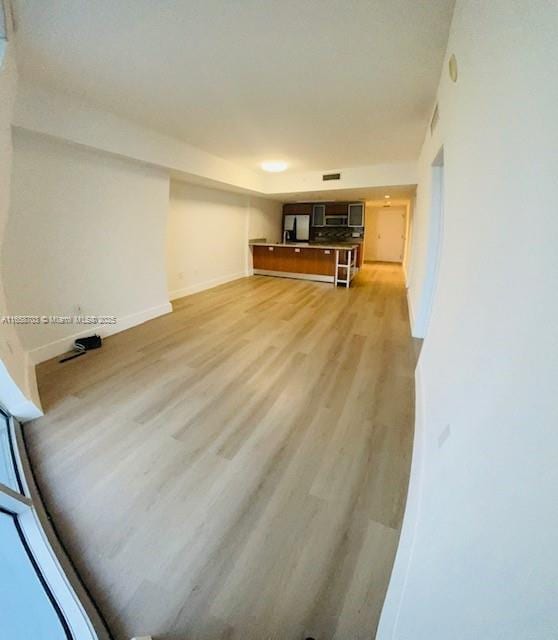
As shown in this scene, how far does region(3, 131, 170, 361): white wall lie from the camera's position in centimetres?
266

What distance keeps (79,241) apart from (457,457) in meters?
3.93

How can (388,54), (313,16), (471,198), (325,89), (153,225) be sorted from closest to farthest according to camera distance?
(471,198)
(313,16)
(388,54)
(325,89)
(153,225)

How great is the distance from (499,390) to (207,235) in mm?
6146

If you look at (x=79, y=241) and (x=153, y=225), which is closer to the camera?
(x=79, y=241)

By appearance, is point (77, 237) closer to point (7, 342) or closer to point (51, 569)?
point (7, 342)

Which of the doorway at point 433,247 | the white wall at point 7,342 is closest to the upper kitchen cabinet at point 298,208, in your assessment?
the doorway at point 433,247

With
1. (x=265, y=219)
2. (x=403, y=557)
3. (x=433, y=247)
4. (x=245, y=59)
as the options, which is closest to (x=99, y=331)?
(x=245, y=59)

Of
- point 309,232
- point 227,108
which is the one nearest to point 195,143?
point 227,108

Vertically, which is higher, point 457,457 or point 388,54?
point 388,54

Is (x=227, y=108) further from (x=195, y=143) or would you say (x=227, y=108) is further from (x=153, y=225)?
(x=153, y=225)

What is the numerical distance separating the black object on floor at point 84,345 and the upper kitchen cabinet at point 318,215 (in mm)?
7820

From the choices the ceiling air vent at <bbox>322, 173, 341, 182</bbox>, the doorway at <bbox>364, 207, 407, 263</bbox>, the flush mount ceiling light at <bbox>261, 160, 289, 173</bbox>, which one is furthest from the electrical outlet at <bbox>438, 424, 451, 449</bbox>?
the doorway at <bbox>364, 207, 407, 263</bbox>

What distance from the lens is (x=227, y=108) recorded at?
3.07 metres

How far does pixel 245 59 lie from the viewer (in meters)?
2.16
